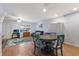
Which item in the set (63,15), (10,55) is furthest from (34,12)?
(10,55)

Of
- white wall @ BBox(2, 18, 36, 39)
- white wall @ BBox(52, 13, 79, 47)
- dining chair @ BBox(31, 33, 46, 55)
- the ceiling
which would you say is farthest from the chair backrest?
white wall @ BBox(2, 18, 36, 39)

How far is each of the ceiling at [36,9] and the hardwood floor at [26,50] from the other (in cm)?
71

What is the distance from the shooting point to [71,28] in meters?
2.25

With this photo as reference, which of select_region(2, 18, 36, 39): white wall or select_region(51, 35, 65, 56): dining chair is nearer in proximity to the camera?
select_region(2, 18, 36, 39): white wall

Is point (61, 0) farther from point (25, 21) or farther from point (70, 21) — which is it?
point (25, 21)

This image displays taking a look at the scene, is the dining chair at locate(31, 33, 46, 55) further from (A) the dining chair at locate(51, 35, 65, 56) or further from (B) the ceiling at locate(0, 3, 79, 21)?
(B) the ceiling at locate(0, 3, 79, 21)

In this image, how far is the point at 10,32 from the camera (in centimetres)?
199

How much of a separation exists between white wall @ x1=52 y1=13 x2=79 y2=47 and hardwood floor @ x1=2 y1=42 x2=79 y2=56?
15cm

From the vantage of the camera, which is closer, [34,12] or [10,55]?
[10,55]

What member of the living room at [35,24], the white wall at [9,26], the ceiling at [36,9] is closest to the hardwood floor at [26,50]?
the living room at [35,24]

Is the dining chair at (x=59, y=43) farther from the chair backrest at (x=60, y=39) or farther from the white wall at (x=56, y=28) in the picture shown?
the white wall at (x=56, y=28)

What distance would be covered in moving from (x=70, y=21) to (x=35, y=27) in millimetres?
991

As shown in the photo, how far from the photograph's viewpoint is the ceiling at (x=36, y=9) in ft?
5.95

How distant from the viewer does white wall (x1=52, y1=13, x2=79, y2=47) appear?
2.13 metres
